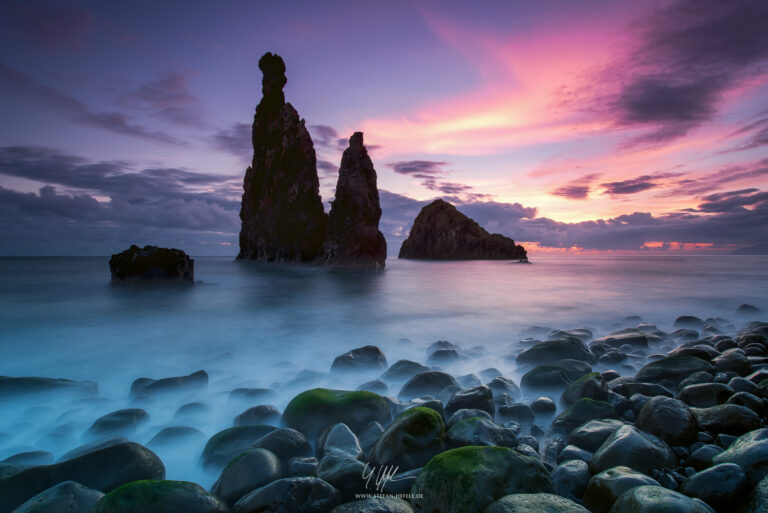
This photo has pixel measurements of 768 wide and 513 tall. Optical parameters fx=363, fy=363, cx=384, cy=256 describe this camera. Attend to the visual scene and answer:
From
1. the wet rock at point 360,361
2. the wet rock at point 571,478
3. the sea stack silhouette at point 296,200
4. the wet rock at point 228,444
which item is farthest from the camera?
the sea stack silhouette at point 296,200

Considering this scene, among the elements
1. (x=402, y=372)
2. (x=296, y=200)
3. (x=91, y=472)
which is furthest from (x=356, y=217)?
(x=91, y=472)

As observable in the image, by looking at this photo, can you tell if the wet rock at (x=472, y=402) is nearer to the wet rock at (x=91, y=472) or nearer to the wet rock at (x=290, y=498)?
the wet rock at (x=290, y=498)

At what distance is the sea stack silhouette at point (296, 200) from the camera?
4356 cm

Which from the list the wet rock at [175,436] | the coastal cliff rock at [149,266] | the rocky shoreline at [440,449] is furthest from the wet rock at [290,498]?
the coastal cliff rock at [149,266]

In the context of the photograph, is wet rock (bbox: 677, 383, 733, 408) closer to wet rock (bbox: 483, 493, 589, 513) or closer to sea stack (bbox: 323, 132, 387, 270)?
wet rock (bbox: 483, 493, 589, 513)

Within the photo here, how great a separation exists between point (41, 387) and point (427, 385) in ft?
19.5

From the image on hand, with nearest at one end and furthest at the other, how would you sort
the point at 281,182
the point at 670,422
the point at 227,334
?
the point at 670,422
the point at 227,334
the point at 281,182

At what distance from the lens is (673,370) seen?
17.7 ft

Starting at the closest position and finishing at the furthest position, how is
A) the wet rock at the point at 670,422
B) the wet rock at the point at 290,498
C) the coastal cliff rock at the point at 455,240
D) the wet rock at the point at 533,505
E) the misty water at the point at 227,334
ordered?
the wet rock at the point at 533,505 → the wet rock at the point at 290,498 → the wet rock at the point at 670,422 → the misty water at the point at 227,334 → the coastal cliff rock at the point at 455,240

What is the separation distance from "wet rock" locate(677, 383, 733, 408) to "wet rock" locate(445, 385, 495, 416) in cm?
230

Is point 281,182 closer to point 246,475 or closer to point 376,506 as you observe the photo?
point 246,475

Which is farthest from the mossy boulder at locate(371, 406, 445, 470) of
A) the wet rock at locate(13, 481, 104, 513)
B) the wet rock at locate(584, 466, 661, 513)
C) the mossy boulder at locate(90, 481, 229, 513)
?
the wet rock at locate(13, 481, 104, 513)

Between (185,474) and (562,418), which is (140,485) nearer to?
(185,474)

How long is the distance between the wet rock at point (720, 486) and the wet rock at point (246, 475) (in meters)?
3.17
